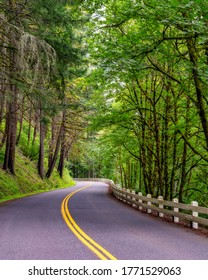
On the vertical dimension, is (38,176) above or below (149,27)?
below

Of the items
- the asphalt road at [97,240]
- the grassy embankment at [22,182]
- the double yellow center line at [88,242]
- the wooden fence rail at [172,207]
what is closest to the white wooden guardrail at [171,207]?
the wooden fence rail at [172,207]

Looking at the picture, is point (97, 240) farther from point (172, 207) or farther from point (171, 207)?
point (171, 207)

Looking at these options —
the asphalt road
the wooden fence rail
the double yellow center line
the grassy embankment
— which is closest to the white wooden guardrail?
the wooden fence rail

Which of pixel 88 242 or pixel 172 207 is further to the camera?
pixel 172 207

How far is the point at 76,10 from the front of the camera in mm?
15305

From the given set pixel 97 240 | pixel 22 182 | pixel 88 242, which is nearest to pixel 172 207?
pixel 97 240

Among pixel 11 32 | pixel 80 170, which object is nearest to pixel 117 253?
pixel 11 32

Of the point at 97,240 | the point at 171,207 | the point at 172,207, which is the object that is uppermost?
the point at 97,240

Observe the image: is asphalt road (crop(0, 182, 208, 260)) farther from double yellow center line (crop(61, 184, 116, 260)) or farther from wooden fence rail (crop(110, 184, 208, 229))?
wooden fence rail (crop(110, 184, 208, 229))

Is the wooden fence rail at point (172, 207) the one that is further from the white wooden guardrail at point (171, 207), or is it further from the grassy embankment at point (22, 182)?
the grassy embankment at point (22, 182)

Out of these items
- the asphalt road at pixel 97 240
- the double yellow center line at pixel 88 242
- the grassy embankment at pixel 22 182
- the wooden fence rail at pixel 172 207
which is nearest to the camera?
the double yellow center line at pixel 88 242

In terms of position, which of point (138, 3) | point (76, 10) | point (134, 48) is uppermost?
point (76, 10)
